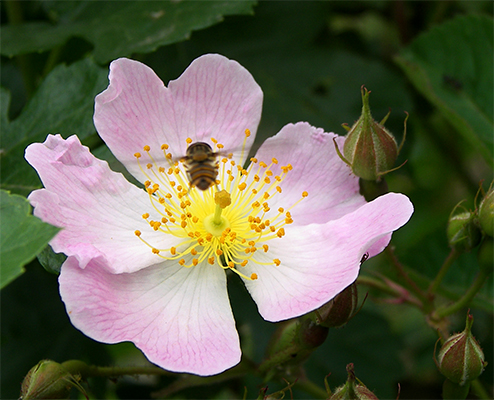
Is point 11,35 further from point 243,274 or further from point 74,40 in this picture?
point 243,274

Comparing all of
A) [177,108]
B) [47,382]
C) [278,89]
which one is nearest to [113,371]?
[47,382]

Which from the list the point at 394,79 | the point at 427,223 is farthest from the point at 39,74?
the point at 427,223

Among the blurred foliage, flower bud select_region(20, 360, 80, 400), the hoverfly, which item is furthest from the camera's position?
the blurred foliage

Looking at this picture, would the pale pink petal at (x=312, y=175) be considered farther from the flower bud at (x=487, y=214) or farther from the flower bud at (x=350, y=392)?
the flower bud at (x=350, y=392)

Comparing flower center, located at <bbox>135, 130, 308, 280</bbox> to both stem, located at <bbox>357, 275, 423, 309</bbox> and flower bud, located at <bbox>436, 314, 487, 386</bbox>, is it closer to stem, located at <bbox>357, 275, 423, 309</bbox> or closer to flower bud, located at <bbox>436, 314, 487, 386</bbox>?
Answer: stem, located at <bbox>357, 275, 423, 309</bbox>

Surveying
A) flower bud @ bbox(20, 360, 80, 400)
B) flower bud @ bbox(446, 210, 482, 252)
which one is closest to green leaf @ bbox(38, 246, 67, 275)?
flower bud @ bbox(20, 360, 80, 400)
